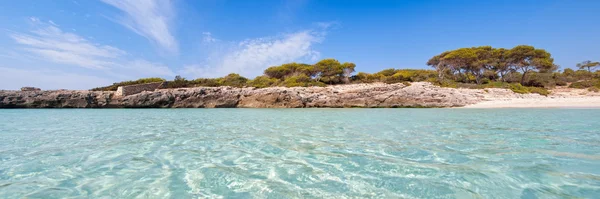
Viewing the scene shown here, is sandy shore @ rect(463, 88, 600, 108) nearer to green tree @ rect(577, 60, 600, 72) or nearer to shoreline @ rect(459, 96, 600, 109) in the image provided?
shoreline @ rect(459, 96, 600, 109)

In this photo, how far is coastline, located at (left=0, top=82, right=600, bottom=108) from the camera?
63.3 ft

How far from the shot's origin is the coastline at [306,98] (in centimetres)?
1928

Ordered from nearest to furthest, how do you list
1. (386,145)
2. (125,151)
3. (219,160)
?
(219,160), (125,151), (386,145)

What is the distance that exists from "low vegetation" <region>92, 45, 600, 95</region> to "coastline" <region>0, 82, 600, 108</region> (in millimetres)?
2946

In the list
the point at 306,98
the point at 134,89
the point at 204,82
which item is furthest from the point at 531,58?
the point at 134,89

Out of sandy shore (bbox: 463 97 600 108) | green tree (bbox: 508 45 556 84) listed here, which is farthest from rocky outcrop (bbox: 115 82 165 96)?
green tree (bbox: 508 45 556 84)

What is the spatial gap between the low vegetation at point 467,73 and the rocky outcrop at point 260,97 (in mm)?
3335

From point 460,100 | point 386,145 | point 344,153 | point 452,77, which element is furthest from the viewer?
point 452,77

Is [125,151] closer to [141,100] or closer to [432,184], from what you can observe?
[432,184]

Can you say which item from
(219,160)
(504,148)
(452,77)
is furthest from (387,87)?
(219,160)

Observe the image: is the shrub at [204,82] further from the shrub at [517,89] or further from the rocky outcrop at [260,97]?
the shrub at [517,89]

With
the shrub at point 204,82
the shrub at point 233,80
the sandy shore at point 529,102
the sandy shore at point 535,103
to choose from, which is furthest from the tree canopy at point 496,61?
the shrub at point 204,82

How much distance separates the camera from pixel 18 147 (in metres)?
4.24

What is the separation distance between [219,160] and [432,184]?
254 cm
